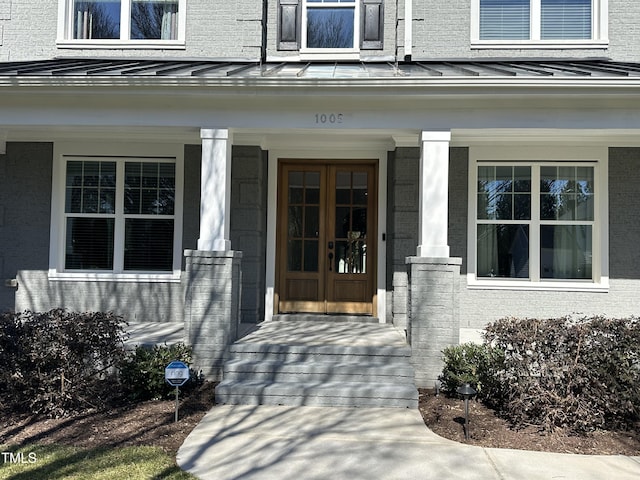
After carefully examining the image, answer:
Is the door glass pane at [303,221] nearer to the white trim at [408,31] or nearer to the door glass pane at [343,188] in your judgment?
the door glass pane at [343,188]

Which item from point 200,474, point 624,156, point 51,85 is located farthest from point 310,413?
point 624,156

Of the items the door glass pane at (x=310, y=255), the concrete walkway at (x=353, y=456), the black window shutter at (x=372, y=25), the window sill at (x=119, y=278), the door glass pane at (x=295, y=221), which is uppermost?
the black window shutter at (x=372, y=25)

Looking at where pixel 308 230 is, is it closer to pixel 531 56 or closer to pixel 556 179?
pixel 556 179

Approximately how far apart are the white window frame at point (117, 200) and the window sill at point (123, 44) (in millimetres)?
1645

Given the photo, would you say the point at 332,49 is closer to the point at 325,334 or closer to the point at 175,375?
the point at 325,334

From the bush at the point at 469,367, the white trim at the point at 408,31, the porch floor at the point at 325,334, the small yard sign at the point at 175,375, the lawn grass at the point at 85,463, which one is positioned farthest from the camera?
the white trim at the point at 408,31

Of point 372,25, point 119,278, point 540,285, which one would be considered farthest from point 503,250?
point 119,278

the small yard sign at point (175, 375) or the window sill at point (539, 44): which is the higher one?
the window sill at point (539, 44)

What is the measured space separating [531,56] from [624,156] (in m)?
2.07

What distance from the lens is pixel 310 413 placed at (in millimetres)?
5066

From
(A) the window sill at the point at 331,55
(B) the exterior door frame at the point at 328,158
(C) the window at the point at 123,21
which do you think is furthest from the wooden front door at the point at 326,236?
(C) the window at the point at 123,21

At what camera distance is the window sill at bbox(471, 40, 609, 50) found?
25.8 feet

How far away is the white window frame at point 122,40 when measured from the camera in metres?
8.21

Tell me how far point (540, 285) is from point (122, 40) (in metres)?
7.64
